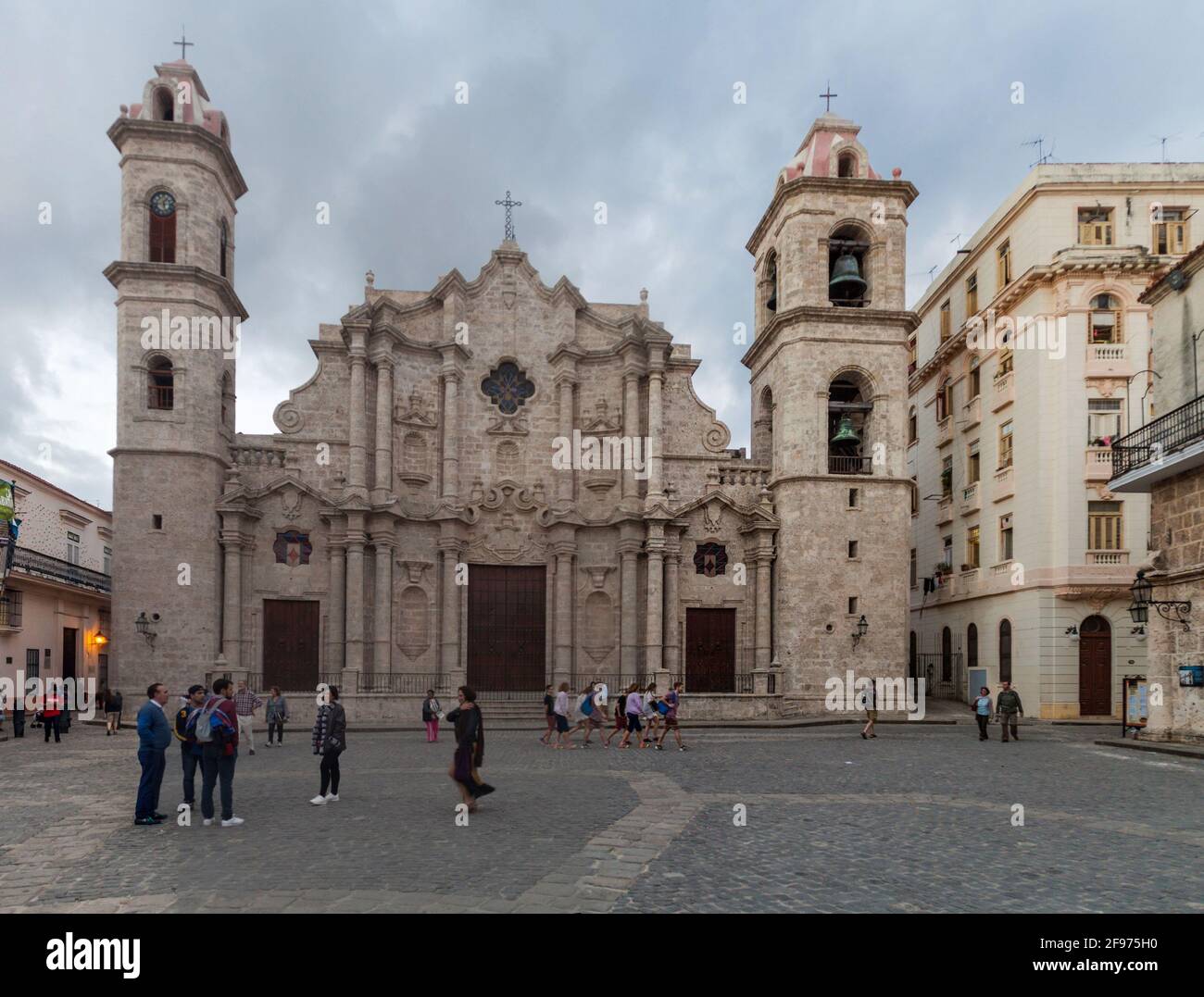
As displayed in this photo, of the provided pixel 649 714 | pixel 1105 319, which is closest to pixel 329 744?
pixel 649 714

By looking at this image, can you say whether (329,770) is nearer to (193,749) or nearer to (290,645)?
(193,749)

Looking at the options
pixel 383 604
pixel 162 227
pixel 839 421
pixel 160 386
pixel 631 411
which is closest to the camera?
pixel 160 386

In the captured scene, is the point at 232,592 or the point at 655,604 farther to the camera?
the point at 655,604

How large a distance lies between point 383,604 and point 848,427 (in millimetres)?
16848

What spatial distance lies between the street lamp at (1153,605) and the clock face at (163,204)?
30.0m

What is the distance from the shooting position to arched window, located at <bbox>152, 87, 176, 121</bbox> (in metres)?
28.1

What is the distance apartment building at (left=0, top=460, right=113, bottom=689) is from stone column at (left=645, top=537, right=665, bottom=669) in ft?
56.6

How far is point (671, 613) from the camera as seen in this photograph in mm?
29984

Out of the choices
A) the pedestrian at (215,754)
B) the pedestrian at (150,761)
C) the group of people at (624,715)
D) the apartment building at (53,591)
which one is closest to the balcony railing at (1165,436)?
the group of people at (624,715)

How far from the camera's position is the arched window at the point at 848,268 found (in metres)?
30.0

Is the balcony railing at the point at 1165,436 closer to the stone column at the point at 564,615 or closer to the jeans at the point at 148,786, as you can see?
the stone column at the point at 564,615

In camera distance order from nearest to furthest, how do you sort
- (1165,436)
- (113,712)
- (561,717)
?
1. (561,717)
2. (1165,436)
3. (113,712)

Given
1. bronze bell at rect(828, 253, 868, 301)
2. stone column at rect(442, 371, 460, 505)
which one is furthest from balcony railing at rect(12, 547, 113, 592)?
bronze bell at rect(828, 253, 868, 301)

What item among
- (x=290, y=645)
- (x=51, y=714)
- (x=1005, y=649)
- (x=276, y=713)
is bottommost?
(x=51, y=714)
